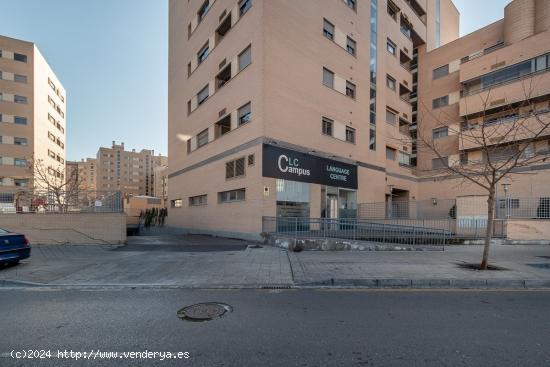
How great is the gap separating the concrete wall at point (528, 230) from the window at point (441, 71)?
876 inches

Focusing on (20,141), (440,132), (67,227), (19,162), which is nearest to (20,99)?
(20,141)

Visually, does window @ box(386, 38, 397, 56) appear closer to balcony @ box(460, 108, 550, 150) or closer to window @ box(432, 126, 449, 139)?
window @ box(432, 126, 449, 139)

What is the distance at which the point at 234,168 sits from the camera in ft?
56.1

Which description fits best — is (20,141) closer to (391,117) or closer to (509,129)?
(391,117)

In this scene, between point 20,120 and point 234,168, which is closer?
point 234,168

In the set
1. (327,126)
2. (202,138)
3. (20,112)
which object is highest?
(20,112)

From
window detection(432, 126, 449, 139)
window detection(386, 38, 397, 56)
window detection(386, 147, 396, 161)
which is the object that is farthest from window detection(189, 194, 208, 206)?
window detection(432, 126, 449, 139)

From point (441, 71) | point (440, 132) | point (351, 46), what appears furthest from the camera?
point (441, 71)

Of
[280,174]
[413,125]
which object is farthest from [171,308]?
[413,125]

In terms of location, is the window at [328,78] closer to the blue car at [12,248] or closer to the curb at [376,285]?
the curb at [376,285]

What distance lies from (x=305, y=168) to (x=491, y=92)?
1995 cm

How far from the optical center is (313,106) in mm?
17516

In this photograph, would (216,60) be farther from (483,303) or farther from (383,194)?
(483,303)

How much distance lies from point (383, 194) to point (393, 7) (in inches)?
705
